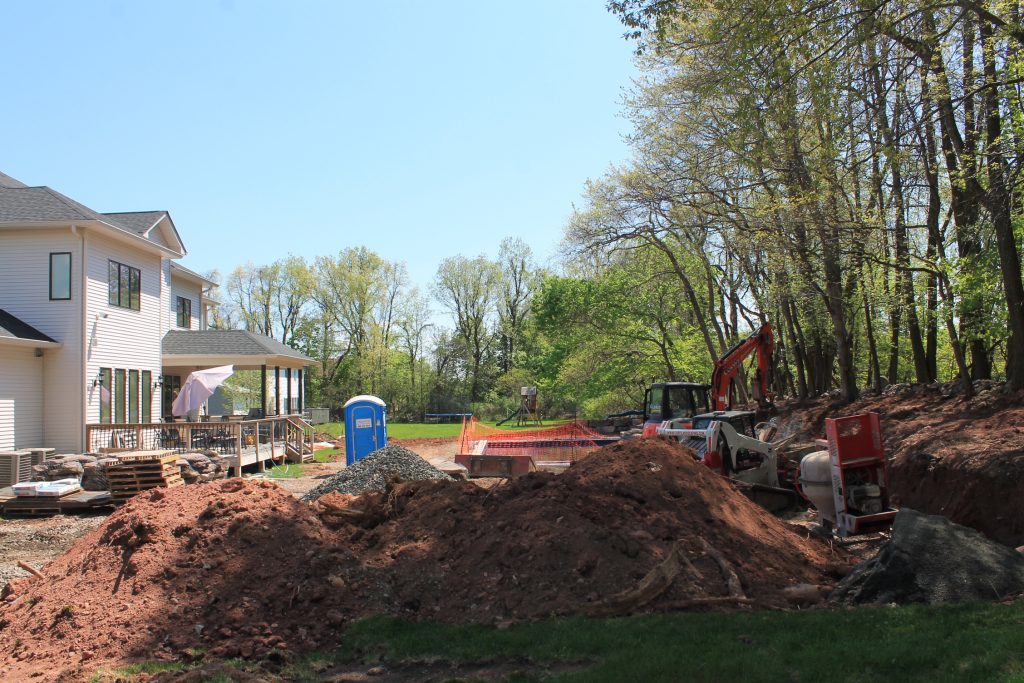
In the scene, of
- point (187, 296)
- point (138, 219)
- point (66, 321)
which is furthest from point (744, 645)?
point (187, 296)

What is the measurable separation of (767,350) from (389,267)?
5708 cm

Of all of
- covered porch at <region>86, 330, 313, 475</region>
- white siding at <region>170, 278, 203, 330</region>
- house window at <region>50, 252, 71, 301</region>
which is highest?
white siding at <region>170, 278, 203, 330</region>

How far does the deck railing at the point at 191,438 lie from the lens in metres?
21.5

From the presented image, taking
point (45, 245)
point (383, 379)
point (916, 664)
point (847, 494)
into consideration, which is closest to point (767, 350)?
point (847, 494)

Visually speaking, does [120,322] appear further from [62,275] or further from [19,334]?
[19,334]

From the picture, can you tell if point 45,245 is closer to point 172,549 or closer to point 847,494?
point 172,549

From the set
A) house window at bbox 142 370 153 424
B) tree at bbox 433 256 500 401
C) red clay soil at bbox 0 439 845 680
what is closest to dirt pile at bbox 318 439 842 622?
red clay soil at bbox 0 439 845 680

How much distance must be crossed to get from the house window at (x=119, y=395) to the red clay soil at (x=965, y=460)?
20.3 m

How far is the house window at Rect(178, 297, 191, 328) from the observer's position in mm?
34281

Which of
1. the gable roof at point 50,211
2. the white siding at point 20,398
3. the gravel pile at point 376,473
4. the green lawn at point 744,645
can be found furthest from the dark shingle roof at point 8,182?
the green lawn at point 744,645

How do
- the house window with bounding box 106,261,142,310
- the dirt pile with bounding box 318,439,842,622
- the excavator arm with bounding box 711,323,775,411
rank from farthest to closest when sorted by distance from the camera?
the house window with bounding box 106,261,142,310 → the excavator arm with bounding box 711,323,775,411 → the dirt pile with bounding box 318,439,842,622

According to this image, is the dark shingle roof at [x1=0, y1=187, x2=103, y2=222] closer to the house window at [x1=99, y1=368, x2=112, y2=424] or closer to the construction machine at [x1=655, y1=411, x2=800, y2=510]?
the house window at [x1=99, y1=368, x2=112, y2=424]

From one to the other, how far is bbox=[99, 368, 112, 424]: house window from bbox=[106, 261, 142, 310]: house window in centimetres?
205

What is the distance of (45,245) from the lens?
71.6 ft
